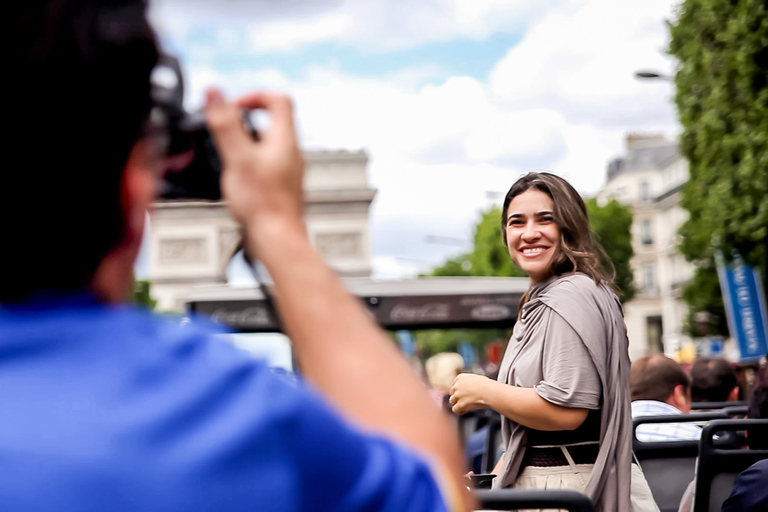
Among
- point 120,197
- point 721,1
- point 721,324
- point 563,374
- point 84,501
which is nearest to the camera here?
point 84,501

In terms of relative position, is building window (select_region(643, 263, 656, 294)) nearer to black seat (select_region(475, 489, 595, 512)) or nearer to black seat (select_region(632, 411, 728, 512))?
black seat (select_region(632, 411, 728, 512))

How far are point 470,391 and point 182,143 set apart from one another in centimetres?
185

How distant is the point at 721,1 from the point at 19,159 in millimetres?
19067

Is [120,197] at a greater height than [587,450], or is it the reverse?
[120,197]

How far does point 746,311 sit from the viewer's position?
19141 millimetres

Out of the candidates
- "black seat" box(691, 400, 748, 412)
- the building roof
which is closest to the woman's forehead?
"black seat" box(691, 400, 748, 412)

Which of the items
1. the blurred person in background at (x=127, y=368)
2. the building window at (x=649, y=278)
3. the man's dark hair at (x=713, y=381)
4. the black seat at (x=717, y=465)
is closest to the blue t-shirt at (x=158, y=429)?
the blurred person in background at (x=127, y=368)

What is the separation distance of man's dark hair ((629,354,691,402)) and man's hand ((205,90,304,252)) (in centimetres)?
482

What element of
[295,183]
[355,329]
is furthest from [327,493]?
[295,183]

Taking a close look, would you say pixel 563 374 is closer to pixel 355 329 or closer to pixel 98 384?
pixel 355 329

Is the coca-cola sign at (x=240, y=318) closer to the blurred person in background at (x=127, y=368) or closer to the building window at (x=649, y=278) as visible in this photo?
the blurred person in background at (x=127, y=368)

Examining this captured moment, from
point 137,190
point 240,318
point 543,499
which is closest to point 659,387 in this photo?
point 543,499

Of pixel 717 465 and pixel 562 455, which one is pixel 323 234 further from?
pixel 562 455

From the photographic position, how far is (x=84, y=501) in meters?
0.72
